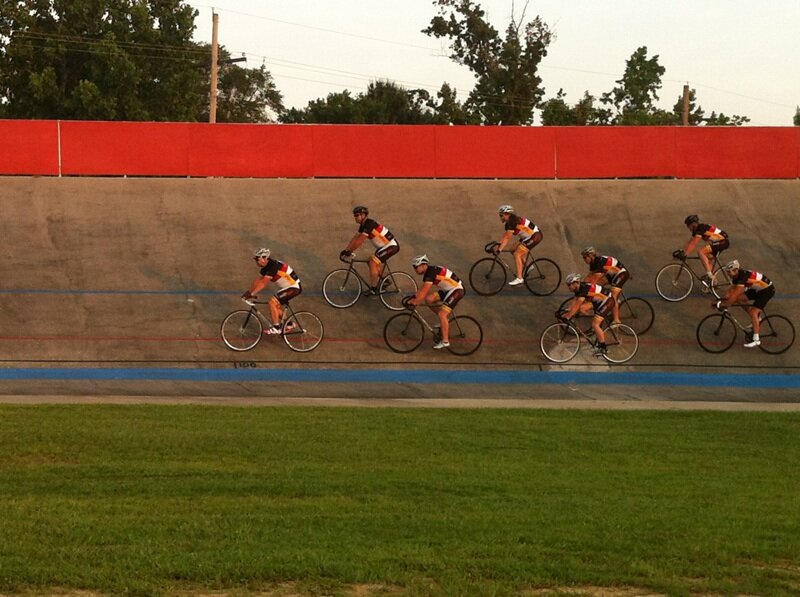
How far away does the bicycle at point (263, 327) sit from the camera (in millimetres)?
20188

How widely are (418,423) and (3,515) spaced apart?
6238mm

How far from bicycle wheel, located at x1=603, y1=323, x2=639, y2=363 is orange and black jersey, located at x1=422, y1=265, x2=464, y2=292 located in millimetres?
2815

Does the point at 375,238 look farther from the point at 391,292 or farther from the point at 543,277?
the point at 543,277

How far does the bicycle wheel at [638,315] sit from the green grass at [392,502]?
23.5 ft

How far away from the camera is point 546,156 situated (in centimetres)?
3122

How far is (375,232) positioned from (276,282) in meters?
2.45

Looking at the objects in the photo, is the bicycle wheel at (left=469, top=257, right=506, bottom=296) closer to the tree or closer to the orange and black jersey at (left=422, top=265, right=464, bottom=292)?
the orange and black jersey at (left=422, top=265, right=464, bottom=292)

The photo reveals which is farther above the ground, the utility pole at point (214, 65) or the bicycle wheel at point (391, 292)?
the utility pole at point (214, 65)

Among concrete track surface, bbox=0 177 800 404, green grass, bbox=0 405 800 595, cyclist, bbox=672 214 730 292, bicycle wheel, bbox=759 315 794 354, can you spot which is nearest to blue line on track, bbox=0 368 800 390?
concrete track surface, bbox=0 177 800 404

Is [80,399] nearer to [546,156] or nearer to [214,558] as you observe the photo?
[214,558]

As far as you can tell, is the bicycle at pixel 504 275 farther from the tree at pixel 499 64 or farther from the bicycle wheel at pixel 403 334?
the tree at pixel 499 64

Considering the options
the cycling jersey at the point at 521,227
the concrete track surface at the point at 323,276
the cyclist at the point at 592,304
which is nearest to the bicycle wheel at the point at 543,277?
the concrete track surface at the point at 323,276

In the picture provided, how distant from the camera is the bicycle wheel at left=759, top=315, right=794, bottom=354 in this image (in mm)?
20812

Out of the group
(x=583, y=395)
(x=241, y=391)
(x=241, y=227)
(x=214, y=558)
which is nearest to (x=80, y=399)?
(x=241, y=391)
